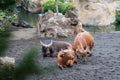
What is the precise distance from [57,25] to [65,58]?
6.07 metres

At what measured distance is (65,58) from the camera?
24.9 feet

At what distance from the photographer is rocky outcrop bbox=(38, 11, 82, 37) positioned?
13328mm

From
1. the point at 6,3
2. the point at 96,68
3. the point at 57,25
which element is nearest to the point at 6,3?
the point at 6,3

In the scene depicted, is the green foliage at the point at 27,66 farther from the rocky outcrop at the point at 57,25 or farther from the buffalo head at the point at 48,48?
the rocky outcrop at the point at 57,25

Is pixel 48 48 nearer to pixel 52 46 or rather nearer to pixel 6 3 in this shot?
pixel 52 46

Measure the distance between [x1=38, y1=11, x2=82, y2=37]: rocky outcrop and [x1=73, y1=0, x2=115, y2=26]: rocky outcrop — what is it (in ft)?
27.8

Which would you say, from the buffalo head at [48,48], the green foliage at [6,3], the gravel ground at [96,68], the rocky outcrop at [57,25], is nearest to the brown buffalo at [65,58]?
the gravel ground at [96,68]

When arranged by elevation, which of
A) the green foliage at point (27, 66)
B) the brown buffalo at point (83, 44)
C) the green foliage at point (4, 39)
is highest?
the green foliage at point (4, 39)

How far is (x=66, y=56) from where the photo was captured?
7.53 m

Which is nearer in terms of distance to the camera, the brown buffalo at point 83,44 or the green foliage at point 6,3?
the green foliage at point 6,3

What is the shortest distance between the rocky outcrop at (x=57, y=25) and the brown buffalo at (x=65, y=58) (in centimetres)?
553

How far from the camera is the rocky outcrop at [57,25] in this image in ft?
43.7

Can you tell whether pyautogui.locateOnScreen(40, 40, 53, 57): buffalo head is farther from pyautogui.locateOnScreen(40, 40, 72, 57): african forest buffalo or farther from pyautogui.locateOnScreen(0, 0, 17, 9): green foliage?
pyautogui.locateOnScreen(0, 0, 17, 9): green foliage

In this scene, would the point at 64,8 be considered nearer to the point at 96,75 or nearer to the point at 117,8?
the point at 117,8
